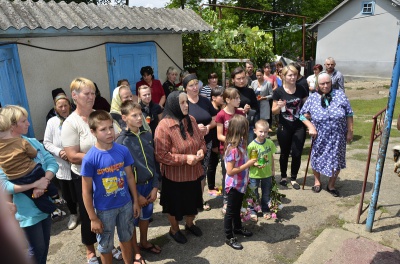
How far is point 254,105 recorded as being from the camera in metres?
5.27

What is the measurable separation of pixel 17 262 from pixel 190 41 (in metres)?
8.90

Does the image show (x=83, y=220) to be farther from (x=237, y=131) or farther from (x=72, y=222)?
(x=237, y=131)

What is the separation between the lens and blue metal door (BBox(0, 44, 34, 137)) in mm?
5168

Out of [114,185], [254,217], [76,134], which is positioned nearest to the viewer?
[114,185]

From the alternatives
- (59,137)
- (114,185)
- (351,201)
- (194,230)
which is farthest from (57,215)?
(351,201)

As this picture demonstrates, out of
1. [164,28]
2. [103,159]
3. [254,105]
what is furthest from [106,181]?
[164,28]

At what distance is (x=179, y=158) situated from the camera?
3.62 meters

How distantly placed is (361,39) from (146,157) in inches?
1015

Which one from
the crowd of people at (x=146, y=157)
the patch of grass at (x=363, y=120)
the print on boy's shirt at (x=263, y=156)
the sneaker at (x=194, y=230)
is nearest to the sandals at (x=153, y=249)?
the crowd of people at (x=146, y=157)

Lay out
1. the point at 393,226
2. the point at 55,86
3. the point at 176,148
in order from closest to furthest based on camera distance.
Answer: the point at 176,148 < the point at 393,226 < the point at 55,86

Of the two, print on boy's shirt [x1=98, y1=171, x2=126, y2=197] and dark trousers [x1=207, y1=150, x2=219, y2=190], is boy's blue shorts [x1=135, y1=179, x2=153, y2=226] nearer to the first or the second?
print on boy's shirt [x1=98, y1=171, x2=126, y2=197]

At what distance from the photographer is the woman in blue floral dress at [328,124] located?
4785mm

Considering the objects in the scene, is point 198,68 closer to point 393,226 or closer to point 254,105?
point 254,105

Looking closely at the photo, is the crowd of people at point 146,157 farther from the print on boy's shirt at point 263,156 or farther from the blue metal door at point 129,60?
the blue metal door at point 129,60
